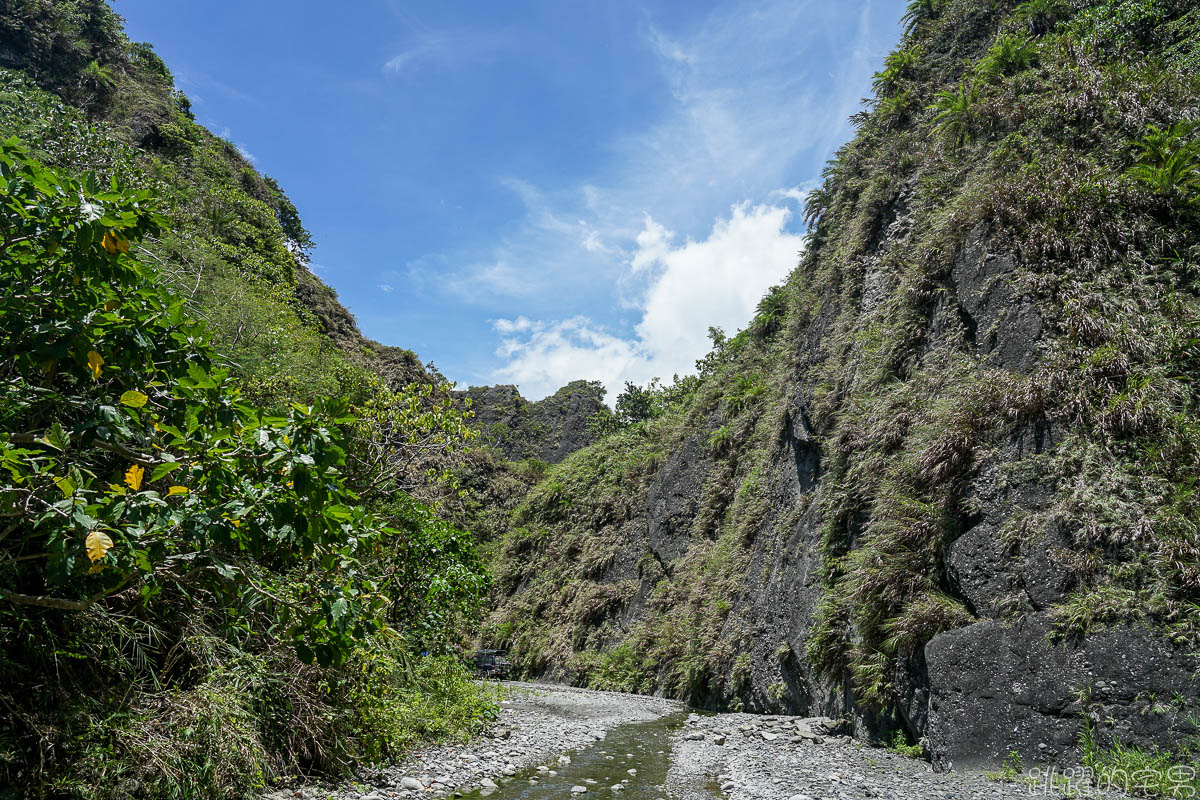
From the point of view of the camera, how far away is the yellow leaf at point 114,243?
346 cm

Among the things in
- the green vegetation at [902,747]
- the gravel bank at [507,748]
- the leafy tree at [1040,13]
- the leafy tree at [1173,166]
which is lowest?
the gravel bank at [507,748]

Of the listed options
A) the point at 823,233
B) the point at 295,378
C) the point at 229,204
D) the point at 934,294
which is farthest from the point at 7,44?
the point at 934,294

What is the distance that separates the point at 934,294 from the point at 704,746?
31.5ft

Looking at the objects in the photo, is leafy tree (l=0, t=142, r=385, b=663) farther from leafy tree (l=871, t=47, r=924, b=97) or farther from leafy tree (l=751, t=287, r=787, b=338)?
leafy tree (l=751, t=287, r=787, b=338)

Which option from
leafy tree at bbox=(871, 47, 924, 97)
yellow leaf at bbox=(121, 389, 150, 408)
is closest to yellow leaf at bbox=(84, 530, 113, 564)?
yellow leaf at bbox=(121, 389, 150, 408)

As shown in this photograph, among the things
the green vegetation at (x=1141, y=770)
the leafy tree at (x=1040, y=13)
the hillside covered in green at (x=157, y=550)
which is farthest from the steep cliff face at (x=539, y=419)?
the green vegetation at (x=1141, y=770)

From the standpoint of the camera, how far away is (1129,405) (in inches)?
293

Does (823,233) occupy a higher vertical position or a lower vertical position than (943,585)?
higher

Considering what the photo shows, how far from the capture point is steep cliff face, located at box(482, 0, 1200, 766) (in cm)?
659

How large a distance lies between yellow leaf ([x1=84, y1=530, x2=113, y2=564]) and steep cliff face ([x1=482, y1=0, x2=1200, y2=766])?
8.43 metres

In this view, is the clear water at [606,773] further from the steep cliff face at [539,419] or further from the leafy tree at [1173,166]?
the steep cliff face at [539,419]

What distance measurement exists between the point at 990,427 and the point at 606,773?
770cm

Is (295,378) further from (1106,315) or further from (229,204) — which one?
(229,204)

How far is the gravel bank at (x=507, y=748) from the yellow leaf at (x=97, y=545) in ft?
14.4
